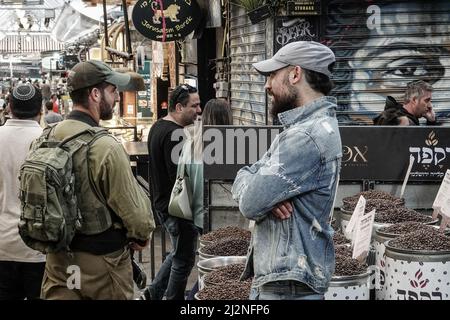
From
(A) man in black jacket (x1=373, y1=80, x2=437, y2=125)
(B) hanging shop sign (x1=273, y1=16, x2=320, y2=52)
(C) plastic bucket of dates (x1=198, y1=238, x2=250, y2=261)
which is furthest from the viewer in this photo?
(B) hanging shop sign (x1=273, y1=16, x2=320, y2=52)

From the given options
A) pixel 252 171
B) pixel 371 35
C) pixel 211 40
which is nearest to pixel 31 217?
pixel 252 171

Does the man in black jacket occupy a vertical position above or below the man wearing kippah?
above

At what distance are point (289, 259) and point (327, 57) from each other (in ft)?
3.21

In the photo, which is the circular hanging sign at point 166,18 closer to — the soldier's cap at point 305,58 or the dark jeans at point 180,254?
the dark jeans at point 180,254

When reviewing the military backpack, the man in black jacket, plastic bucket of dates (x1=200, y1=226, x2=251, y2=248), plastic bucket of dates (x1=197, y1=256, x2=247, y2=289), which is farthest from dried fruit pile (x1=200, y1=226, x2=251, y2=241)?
the man in black jacket

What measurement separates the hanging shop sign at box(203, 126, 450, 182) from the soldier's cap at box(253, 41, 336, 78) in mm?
3180

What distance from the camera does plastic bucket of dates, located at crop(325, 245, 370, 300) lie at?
4762mm

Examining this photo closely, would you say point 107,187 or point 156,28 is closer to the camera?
point 107,187

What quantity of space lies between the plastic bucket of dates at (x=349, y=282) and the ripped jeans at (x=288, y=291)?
3.76ft

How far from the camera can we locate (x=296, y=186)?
3531mm

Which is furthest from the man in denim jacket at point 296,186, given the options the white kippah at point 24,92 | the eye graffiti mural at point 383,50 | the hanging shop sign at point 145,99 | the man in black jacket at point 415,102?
the hanging shop sign at point 145,99

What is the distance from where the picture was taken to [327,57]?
146 inches

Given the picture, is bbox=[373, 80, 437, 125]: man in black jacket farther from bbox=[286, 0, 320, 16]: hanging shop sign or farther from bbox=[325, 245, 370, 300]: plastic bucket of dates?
bbox=[325, 245, 370, 300]: plastic bucket of dates
